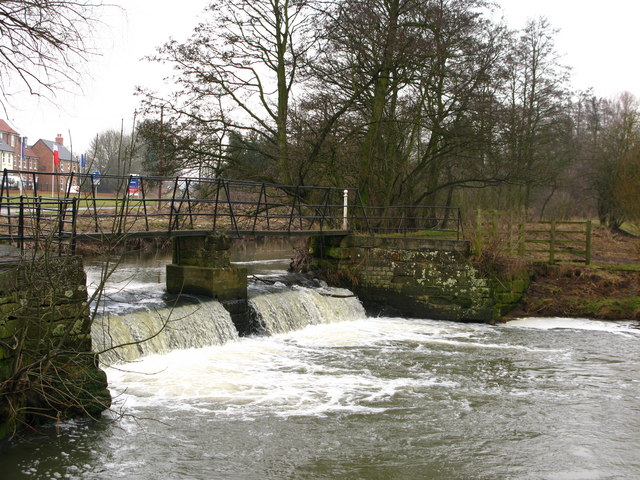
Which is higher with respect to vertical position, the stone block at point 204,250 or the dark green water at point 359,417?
the stone block at point 204,250

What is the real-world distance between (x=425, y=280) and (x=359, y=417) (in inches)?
344

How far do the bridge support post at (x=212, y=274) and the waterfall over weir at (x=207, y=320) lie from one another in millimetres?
335

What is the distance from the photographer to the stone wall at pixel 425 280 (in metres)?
16.4

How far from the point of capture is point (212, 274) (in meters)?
13.8

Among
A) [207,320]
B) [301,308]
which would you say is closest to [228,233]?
[207,320]

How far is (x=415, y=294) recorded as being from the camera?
666 inches

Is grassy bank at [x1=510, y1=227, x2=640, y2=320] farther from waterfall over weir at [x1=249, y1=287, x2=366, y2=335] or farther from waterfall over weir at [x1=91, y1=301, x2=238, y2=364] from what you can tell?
waterfall over weir at [x1=91, y1=301, x2=238, y2=364]

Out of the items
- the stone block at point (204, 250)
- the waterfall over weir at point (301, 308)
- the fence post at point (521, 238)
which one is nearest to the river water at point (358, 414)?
the waterfall over weir at point (301, 308)

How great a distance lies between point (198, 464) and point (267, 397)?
2.33 metres

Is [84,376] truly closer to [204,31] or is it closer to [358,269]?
[358,269]

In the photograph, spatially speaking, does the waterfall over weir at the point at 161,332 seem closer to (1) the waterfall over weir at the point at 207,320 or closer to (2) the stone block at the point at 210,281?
(1) the waterfall over weir at the point at 207,320

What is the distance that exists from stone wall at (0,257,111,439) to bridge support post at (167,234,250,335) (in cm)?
575

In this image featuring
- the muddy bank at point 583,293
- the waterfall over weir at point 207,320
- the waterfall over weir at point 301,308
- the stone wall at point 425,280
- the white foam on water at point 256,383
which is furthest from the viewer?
the stone wall at point 425,280

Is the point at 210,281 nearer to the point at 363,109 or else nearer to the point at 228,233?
the point at 228,233
